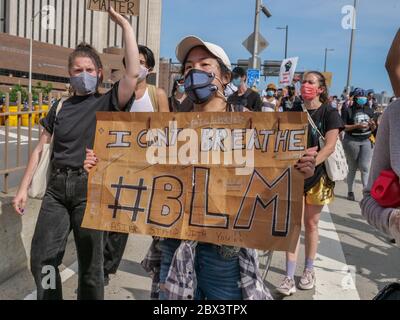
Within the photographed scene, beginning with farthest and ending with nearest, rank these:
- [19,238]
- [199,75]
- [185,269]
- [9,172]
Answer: [9,172], [19,238], [199,75], [185,269]

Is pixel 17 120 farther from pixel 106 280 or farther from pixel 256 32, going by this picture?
pixel 256 32

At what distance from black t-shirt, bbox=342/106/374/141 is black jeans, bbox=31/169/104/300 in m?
6.51

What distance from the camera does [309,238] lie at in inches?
171

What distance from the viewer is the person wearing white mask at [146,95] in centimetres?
397

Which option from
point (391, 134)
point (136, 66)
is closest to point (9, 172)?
point (136, 66)

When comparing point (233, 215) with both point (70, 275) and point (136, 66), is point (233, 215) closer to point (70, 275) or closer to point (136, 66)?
point (136, 66)

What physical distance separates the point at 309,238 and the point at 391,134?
2.71 metres

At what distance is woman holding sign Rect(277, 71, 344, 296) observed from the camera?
408 centimetres

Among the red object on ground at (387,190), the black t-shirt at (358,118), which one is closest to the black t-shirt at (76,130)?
the red object on ground at (387,190)

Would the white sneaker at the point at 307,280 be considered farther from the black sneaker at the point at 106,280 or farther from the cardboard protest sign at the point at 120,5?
the cardboard protest sign at the point at 120,5

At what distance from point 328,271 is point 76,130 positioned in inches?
123

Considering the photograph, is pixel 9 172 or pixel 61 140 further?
pixel 9 172

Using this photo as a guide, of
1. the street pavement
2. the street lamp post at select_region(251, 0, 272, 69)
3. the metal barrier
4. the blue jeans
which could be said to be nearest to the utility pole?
the street lamp post at select_region(251, 0, 272, 69)

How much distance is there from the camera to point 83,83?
3.14 meters
